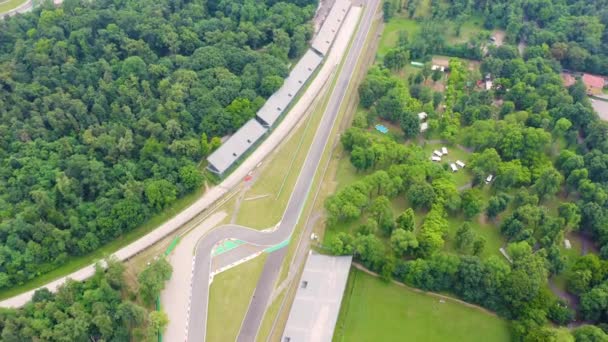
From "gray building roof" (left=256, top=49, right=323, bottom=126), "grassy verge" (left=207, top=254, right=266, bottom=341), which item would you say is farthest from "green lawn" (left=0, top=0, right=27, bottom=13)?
"grassy verge" (left=207, top=254, right=266, bottom=341)

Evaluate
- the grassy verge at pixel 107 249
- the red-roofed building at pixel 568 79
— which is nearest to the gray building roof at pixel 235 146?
the grassy verge at pixel 107 249

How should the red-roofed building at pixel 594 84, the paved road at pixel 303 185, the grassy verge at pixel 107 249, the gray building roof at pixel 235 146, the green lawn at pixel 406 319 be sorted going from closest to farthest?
the green lawn at pixel 406 319
the paved road at pixel 303 185
the grassy verge at pixel 107 249
the gray building roof at pixel 235 146
the red-roofed building at pixel 594 84

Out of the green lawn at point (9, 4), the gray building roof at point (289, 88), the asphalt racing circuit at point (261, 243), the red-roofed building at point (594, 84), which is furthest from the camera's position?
the green lawn at point (9, 4)

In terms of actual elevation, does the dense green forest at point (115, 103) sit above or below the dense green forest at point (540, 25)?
below

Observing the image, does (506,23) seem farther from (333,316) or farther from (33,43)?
(33,43)

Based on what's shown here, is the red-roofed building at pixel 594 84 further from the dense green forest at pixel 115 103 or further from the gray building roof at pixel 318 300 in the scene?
the gray building roof at pixel 318 300

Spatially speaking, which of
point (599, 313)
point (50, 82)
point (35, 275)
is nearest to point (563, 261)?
point (599, 313)

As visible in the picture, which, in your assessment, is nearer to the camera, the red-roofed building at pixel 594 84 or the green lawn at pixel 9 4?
the red-roofed building at pixel 594 84
